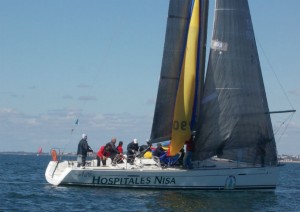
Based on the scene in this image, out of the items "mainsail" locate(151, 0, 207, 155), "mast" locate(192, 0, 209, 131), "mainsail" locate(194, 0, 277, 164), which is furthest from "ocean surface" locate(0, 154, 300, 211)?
"mast" locate(192, 0, 209, 131)

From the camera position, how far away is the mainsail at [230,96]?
2602 cm

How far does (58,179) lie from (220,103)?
737 centimetres

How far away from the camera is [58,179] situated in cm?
2569

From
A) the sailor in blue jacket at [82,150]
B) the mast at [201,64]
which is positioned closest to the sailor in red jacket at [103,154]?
the sailor in blue jacket at [82,150]

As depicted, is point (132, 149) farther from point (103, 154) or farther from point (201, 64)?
point (201, 64)

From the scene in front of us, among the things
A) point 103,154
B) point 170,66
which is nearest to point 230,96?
point 170,66

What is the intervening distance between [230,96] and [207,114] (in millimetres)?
1214

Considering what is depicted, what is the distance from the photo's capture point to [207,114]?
85.4 ft

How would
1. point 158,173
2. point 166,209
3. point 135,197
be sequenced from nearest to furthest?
1. point 166,209
2. point 135,197
3. point 158,173

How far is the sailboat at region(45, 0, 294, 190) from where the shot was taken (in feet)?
83.0

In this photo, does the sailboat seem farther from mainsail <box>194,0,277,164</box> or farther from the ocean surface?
the ocean surface

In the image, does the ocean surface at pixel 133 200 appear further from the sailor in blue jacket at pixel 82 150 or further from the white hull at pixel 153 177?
A: the sailor in blue jacket at pixel 82 150

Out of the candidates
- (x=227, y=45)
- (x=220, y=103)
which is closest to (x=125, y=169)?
(x=220, y=103)

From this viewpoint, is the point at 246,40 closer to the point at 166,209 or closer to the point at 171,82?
the point at 171,82
